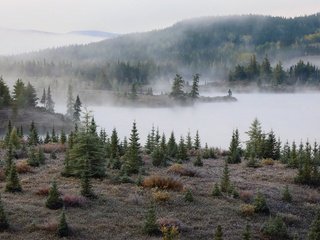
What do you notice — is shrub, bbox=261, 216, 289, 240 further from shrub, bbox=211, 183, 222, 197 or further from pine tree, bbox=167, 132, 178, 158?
pine tree, bbox=167, 132, 178, 158

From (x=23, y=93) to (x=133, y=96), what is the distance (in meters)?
62.8

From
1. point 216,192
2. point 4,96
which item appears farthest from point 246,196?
point 4,96

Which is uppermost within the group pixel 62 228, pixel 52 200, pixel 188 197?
pixel 52 200

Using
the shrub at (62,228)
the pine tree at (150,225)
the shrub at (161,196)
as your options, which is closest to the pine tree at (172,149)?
the shrub at (161,196)

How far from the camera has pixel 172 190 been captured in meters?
30.4

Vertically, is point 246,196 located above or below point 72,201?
below

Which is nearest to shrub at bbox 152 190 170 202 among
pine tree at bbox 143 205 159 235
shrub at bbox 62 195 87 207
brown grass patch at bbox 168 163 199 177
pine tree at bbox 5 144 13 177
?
shrub at bbox 62 195 87 207

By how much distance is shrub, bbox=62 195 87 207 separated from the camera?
82.9 ft

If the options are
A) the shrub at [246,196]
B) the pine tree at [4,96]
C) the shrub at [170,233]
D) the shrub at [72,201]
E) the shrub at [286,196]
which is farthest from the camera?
the pine tree at [4,96]

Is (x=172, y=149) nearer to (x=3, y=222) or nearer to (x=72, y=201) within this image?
(x=72, y=201)

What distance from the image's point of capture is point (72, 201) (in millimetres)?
25359

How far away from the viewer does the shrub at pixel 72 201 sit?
995 inches

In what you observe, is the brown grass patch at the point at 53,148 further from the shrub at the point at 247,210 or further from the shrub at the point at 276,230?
the shrub at the point at 276,230

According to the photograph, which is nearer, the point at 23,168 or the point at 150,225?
the point at 150,225
